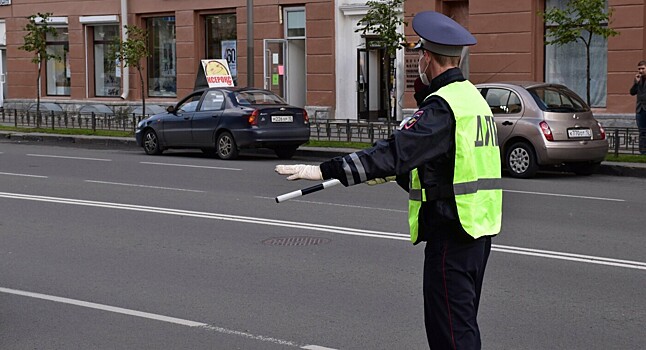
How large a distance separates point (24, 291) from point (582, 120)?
10903mm

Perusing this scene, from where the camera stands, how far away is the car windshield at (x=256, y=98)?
68.8 ft

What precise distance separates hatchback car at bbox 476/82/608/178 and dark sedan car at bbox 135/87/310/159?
15.3 ft

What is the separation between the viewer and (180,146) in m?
21.8

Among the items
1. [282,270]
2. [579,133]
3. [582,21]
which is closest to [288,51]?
[582,21]

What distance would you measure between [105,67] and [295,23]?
27.1 feet

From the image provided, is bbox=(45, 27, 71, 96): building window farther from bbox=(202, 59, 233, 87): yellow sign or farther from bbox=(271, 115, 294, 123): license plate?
bbox=(271, 115, 294, 123): license plate

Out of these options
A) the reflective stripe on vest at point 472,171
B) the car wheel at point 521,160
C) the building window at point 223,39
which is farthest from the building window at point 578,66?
the reflective stripe on vest at point 472,171

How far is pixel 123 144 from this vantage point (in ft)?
84.1

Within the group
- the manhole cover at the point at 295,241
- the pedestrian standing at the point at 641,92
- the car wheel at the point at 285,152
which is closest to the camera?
the manhole cover at the point at 295,241

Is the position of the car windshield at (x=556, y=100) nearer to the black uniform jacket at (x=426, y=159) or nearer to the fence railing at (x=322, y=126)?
the fence railing at (x=322, y=126)

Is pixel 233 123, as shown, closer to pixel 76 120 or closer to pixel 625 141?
pixel 625 141

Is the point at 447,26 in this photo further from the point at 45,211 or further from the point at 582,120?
the point at 582,120

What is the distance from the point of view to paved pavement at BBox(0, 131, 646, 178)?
57.6 ft

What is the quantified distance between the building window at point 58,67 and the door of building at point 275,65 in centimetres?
911
